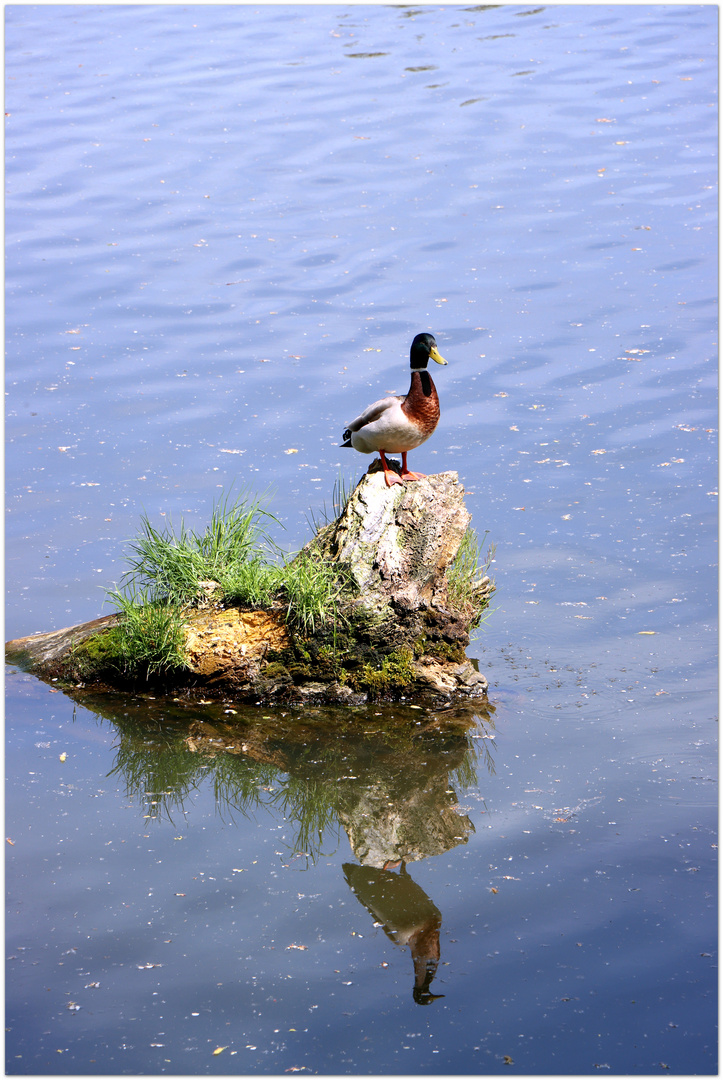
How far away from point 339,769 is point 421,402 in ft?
6.23

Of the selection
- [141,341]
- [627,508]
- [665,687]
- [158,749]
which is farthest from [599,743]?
[141,341]

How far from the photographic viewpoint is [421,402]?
5.53m

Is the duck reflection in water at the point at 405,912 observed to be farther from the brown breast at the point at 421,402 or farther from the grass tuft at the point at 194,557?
the brown breast at the point at 421,402

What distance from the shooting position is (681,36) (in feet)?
60.2

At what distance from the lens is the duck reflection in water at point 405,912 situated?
3.86 metres

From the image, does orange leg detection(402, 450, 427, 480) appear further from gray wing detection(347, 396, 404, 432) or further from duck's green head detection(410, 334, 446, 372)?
duck's green head detection(410, 334, 446, 372)

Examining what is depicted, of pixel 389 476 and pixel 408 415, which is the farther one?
pixel 389 476

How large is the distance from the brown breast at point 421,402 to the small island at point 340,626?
0.39 m

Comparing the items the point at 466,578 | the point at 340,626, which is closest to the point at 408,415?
the point at 466,578

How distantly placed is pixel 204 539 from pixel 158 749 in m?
1.37

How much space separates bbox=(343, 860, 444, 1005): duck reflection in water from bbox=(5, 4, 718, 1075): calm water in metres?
0.02

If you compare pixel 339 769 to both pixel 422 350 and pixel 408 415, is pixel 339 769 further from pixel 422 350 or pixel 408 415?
pixel 422 350

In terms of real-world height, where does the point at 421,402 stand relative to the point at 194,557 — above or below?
above

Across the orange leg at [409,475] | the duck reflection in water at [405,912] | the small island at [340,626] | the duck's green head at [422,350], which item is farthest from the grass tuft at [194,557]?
the duck reflection in water at [405,912]
